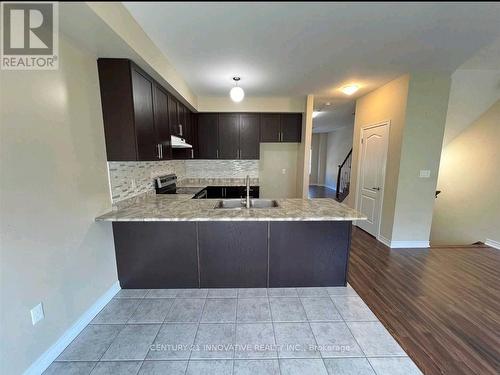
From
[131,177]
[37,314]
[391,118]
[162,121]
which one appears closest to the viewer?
[37,314]

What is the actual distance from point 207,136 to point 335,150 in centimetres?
626

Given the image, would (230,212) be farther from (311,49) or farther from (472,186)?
(472,186)

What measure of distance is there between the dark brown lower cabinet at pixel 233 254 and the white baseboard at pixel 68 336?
2.94ft

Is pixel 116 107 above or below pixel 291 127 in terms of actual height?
below

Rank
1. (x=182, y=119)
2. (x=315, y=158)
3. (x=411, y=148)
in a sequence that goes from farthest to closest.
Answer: (x=315, y=158) → (x=182, y=119) → (x=411, y=148)

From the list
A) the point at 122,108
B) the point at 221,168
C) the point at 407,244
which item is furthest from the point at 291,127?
the point at 122,108

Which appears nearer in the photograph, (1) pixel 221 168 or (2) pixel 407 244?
(2) pixel 407 244

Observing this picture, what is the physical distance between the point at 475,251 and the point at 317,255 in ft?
9.41

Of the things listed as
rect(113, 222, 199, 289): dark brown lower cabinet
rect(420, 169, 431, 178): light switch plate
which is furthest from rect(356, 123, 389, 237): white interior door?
rect(113, 222, 199, 289): dark brown lower cabinet

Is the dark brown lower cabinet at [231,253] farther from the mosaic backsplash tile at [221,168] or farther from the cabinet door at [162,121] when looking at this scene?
the mosaic backsplash tile at [221,168]

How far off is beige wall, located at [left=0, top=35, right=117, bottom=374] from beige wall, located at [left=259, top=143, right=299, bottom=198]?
3491 millimetres

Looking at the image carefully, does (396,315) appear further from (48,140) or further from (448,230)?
(448,230)

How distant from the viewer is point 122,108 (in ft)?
6.66

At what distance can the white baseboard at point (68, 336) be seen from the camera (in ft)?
4.64
